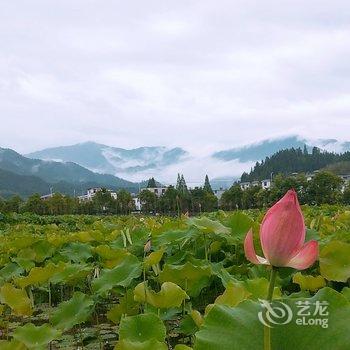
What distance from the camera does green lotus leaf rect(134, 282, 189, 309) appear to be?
1.54 metres

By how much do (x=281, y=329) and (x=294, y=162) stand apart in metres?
104

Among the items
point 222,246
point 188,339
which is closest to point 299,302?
point 188,339

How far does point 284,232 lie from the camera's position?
74 cm

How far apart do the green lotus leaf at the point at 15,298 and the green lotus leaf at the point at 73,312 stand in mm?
252

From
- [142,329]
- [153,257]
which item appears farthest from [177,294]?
[153,257]

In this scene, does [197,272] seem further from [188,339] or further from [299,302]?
[299,302]

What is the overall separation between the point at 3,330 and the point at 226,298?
167 centimetres

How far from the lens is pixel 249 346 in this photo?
2.68 feet

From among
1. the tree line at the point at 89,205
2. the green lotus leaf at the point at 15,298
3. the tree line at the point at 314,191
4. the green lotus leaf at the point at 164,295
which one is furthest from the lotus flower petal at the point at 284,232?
the tree line at the point at 89,205

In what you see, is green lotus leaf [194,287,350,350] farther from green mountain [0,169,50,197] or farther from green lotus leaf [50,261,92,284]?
green mountain [0,169,50,197]

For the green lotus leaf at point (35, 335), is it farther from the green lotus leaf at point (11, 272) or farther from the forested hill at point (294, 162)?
the forested hill at point (294, 162)

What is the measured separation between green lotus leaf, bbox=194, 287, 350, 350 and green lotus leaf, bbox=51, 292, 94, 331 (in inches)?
44.8
